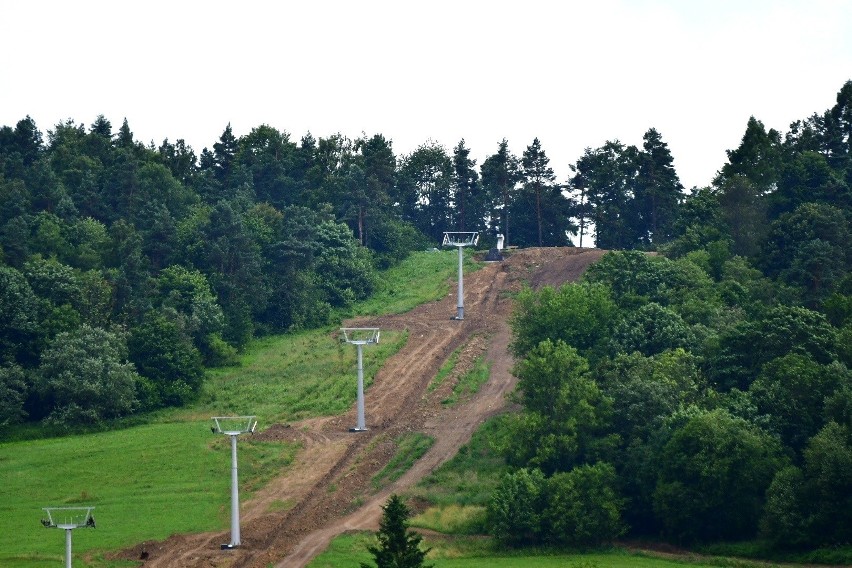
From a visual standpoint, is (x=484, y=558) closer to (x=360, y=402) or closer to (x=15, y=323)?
(x=360, y=402)

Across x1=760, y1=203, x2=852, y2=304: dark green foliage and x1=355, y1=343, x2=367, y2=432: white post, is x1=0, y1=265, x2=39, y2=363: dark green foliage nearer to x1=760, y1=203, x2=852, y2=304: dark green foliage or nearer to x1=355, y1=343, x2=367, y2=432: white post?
x1=355, y1=343, x2=367, y2=432: white post

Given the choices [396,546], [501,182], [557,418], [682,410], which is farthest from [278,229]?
[396,546]

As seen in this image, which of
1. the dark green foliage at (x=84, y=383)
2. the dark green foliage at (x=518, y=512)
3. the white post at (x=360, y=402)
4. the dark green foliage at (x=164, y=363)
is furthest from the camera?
the dark green foliage at (x=164, y=363)

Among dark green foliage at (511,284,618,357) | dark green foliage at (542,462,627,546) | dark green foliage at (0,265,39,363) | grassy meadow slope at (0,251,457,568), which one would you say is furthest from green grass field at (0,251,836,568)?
dark green foliage at (0,265,39,363)

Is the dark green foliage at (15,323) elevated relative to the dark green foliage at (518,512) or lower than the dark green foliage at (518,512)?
elevated

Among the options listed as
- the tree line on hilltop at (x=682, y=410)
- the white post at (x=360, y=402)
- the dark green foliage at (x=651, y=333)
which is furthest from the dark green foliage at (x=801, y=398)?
the white post at (x=360, y=402)

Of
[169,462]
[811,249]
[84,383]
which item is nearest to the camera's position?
[169,462]

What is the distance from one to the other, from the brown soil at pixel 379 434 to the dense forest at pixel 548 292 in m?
7.02

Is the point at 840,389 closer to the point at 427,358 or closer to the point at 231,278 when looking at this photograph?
the point at 427,358

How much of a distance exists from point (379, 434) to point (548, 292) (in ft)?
46.9

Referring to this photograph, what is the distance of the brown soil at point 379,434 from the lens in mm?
71312

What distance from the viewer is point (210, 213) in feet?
370

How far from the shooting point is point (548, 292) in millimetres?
90750

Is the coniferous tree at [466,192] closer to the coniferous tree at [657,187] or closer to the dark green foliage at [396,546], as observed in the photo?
the coniferous tree at [657,187]
